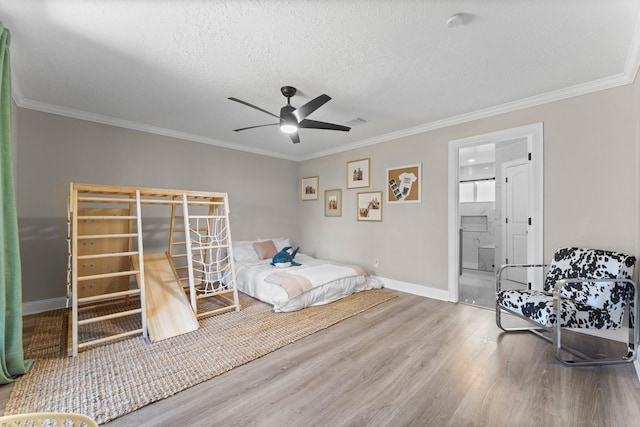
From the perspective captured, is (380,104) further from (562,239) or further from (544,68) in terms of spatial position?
(562,239)

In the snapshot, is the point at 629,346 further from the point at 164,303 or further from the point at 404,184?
the point at 164,303

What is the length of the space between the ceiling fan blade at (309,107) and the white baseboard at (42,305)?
12.8 feet

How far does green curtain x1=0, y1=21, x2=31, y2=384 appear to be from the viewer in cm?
192

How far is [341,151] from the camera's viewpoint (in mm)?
5316

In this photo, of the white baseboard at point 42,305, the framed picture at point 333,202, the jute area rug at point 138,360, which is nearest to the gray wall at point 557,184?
the framed picture at point 333,202

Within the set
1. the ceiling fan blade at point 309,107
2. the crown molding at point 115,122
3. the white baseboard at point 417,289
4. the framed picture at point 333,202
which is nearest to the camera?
the ceiling fan blade at point 309,107

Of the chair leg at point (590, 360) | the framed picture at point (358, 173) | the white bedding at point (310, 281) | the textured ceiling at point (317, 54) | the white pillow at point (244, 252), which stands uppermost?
the textured ceiling at point (317, 54)

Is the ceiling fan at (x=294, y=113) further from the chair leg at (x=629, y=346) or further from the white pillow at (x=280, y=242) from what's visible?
the white pillow at (x=280, y=242)

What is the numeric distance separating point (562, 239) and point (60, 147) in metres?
6.24

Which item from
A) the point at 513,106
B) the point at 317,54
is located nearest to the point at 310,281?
the point at 317,54

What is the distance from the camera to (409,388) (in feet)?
6.46

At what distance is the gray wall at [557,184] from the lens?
8.72 ft

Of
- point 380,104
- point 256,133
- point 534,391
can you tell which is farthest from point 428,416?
point 256,133

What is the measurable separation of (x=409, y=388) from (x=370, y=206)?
3.20 meters
